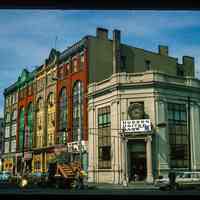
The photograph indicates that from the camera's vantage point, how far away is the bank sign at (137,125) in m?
35.2

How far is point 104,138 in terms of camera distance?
1515 inches

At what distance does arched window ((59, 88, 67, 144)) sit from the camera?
1769 inches

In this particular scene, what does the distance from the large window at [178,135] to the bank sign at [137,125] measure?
266 centimetres

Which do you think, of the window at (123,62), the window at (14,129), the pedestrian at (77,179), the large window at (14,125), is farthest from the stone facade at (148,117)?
the window at (14,129)

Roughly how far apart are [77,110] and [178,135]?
36.4 feet

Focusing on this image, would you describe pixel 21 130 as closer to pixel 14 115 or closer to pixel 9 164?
pixel 14 115

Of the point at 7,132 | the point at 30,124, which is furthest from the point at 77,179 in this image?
the point at 7,132

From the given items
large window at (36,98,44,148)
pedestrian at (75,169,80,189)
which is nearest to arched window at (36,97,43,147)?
large window at (36,98,44,148)

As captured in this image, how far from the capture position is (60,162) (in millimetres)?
30562

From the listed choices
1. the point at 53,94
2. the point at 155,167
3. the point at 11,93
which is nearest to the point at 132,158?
the point at 155,167

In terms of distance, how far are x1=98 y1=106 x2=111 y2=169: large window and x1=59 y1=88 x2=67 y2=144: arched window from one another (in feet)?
22.0
